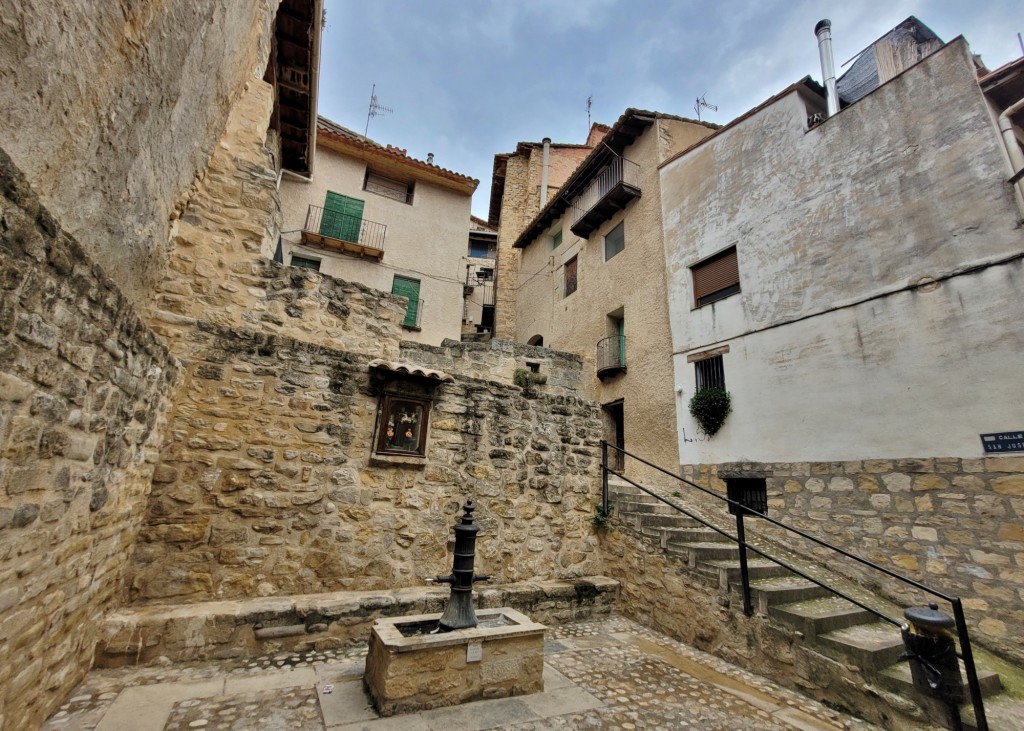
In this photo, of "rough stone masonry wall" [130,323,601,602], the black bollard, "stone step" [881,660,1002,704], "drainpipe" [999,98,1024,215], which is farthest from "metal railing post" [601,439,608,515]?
"drainpipe" [999,98,1024,215]

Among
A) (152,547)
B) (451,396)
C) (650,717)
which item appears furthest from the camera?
(451,396)

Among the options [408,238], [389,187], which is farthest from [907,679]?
[389,187]

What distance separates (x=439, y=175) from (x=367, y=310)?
815cm

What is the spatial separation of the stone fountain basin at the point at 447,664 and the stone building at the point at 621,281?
6087 millimetres

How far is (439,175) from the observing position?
11.5m

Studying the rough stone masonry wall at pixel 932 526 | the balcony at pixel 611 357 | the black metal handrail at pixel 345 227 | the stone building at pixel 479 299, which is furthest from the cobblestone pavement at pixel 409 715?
the stone building at pixel 479 299

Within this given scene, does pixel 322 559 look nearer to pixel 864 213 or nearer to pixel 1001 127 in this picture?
pixel 864 213

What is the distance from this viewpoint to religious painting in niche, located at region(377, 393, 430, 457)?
13.2 ft

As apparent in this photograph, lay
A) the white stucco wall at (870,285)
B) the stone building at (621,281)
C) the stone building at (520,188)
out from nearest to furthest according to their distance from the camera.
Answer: the white stucco wall at (870,285) < the stone building at (621,281) < the stone building at (520,188)

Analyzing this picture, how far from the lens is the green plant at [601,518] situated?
16.3ft

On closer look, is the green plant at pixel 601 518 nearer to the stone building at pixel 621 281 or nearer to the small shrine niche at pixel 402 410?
the small shrine niche at pixel 402 410

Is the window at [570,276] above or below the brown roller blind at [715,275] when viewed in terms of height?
above

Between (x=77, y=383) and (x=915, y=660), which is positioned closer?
(x=77, y=383)

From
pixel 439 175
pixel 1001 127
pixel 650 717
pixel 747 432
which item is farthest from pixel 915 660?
pixel 439 175
